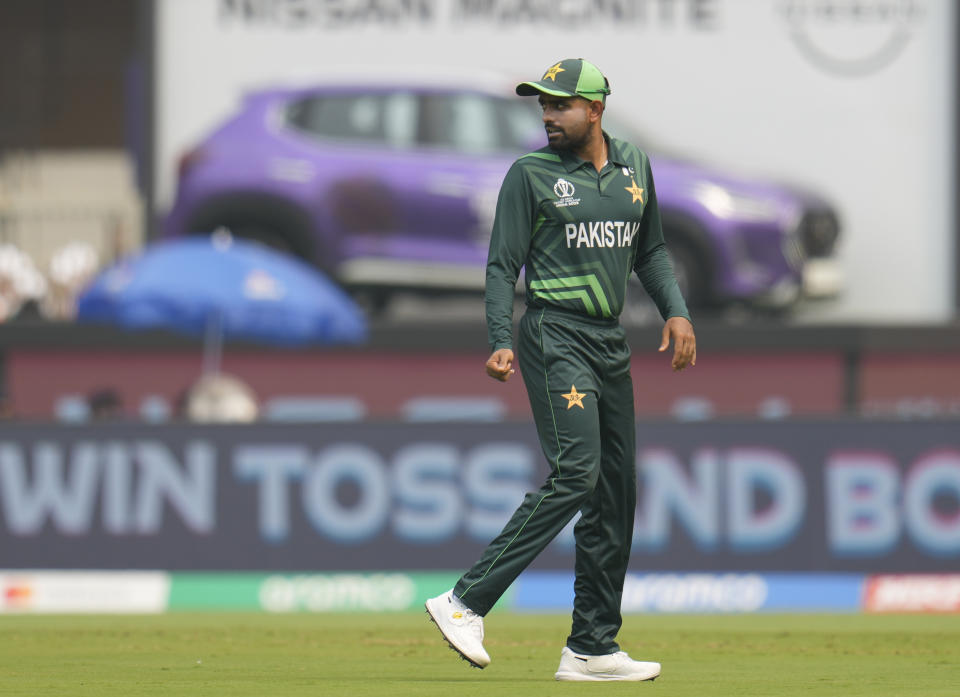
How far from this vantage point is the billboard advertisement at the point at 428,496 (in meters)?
12.4

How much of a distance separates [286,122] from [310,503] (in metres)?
6.30

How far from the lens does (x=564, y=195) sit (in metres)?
6.51

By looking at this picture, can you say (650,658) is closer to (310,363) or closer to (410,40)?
(310,363)

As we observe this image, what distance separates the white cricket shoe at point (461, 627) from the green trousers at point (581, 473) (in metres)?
0.04

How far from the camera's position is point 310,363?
17453 millimetres

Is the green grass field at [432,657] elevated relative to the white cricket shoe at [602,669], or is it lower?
lower

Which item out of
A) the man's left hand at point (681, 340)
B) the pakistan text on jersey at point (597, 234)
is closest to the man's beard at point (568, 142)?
the pakistan text on jersey at point (597, 234)

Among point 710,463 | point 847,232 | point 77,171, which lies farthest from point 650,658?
point 77,171

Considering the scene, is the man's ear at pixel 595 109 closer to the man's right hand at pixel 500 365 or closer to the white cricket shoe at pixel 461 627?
the man's right hand at pixel 500 365

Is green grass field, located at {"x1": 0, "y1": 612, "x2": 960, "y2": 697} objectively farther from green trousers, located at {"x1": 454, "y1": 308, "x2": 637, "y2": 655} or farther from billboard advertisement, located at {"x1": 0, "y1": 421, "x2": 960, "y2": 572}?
billboard advertisement, located at {"x1": 0, "y1": 421, "x2": 960, "y2": 572}

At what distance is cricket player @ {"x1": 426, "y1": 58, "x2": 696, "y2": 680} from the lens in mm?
6453

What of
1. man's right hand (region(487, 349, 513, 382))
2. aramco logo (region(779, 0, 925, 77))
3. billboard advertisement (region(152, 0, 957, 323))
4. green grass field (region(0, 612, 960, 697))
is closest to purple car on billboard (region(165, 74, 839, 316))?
billboard advertisement (region(152, 0, 957, 323))

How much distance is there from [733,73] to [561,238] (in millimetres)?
12232

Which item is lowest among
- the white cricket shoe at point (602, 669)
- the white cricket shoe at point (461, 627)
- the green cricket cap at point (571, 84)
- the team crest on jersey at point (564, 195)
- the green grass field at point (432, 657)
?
the green grass field at point (432, 657)
